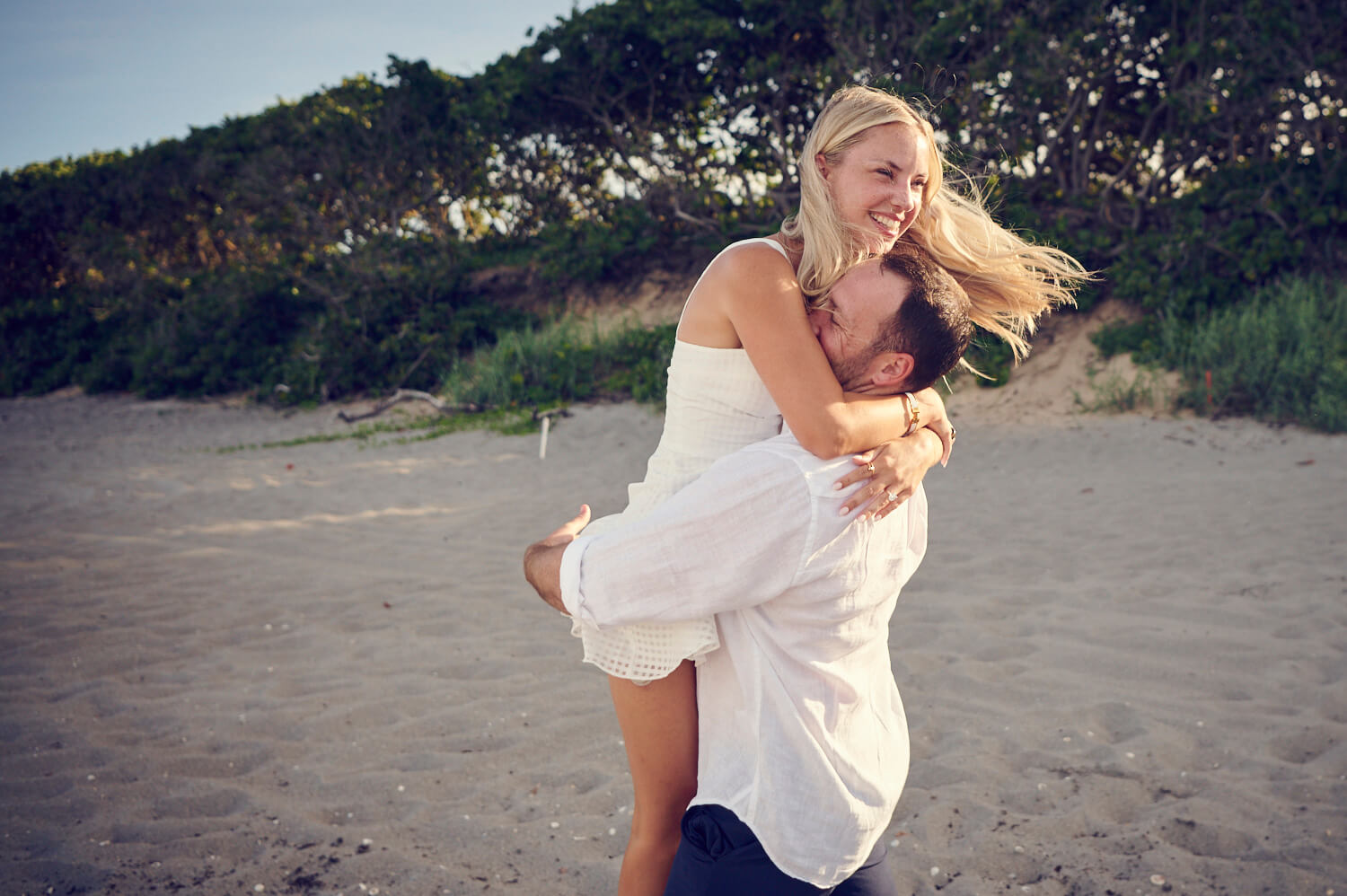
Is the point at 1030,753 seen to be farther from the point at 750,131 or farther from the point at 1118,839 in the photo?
the point at 750,131

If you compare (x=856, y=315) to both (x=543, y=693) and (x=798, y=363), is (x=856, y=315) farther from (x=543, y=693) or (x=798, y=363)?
(x=543, y=693)

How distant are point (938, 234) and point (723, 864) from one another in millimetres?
1353

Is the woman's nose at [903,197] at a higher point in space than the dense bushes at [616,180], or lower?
lower

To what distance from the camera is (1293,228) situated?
29.8ft

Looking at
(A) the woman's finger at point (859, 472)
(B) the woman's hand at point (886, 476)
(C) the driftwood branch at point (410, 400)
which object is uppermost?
(A) the woman's finger at point (859, 472)

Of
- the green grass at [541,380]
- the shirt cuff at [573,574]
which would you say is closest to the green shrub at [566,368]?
the green grass at [541,380]

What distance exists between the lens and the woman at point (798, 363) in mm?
1497

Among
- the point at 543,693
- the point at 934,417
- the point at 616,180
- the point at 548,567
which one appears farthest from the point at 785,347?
the point at 616,180

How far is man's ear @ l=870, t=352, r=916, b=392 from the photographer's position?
1.56 m

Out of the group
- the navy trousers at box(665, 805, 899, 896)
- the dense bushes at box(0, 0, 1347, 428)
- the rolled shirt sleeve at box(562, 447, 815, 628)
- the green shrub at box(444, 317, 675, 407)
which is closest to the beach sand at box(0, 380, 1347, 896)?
the navy trousers at box(665, 805, 899, 896)

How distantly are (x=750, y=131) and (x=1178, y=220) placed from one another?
5.51m

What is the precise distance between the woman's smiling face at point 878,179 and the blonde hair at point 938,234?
24 millimetres

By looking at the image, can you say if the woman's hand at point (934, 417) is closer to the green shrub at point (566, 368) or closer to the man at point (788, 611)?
the man at point (788, 611)

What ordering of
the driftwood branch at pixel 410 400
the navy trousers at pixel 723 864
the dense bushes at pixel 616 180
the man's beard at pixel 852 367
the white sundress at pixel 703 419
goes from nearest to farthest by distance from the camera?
the navy trousers at pixel 723 864
the man's beard at pixel 852 367
the white sundress at pixel 703 419
the dense bushes at pixel 616 180
the driftwood branch at pixel 410 400
